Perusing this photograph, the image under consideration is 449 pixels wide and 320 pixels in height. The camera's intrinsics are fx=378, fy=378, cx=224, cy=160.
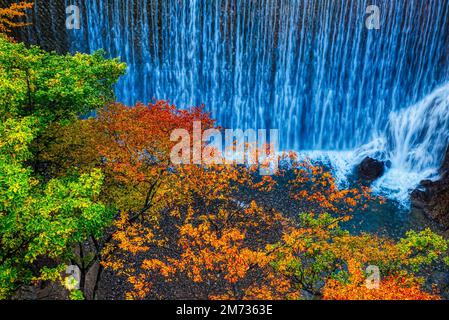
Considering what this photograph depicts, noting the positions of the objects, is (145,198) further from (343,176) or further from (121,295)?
(343,176)

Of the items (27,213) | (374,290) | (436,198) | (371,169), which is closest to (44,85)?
(27,213)

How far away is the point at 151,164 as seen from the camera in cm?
1755

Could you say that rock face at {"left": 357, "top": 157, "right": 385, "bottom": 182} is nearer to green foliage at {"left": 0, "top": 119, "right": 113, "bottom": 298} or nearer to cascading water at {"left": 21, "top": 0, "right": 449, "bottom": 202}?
cascading water at {"left": 21, "top": 0, "right": 449, "bottom": 202}

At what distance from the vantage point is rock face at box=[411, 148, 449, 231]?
22.5 meters

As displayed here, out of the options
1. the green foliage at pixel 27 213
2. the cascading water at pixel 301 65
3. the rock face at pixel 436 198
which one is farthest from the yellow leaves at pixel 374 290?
the cascading water at pixel 301 65

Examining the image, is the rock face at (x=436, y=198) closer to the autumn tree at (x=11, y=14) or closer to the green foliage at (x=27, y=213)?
the green foliage at (x=27, y=213)

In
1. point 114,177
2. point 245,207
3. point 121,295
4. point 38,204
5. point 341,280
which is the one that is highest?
point 38,204

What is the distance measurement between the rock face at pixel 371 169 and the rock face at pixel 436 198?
2740 mm

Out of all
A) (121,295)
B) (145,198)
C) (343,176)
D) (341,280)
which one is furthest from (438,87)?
(121,295)

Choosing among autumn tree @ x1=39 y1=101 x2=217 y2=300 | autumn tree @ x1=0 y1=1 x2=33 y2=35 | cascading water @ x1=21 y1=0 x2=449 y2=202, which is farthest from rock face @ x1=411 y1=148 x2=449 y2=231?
autumn tree @ x1=0 y1=1 x2=33 y2=35

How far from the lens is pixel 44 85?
12633 millimetres

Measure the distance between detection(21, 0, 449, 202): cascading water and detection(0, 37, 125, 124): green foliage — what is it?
15.3 metres
